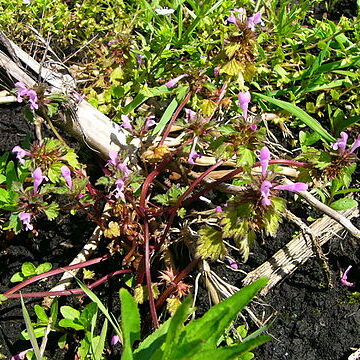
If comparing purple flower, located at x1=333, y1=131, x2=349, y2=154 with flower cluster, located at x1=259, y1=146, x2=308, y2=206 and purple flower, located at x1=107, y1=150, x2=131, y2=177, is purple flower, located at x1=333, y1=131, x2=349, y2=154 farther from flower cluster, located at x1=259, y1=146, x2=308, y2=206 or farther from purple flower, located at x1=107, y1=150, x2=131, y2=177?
purple flower, located at x1=107, y1=150, x2=131, y2=177

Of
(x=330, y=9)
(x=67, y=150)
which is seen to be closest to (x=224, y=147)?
(x=67, y=150)

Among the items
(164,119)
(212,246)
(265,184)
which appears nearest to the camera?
(265,184)

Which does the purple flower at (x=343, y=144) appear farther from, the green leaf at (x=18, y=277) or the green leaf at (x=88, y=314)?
the green leaf at (x=18, y=277)

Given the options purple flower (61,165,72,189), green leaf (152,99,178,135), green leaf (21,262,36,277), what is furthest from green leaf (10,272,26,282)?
green leaf (152,99,178,135)

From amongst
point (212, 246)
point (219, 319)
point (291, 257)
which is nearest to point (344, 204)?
→ point (291, 257)

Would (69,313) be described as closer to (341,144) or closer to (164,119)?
(164,119)
